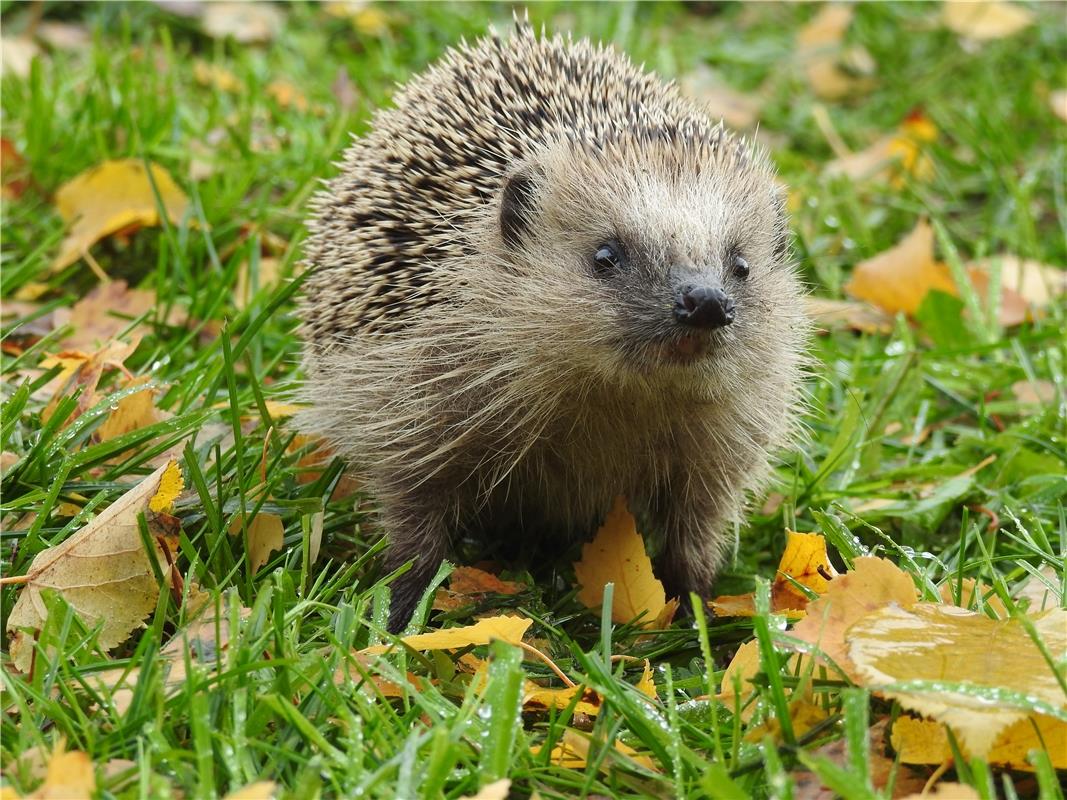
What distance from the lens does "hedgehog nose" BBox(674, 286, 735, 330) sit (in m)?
3.62

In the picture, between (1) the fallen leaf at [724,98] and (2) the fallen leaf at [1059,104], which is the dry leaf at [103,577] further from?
(2) the fallen leaf at [1059,104]

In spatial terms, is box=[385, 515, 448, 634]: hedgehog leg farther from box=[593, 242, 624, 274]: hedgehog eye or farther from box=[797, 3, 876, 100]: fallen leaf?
box=[797, 3, 876, 100]: fallen leaf

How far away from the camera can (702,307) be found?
3615 mm

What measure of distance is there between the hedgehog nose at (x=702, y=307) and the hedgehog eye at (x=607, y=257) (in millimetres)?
303

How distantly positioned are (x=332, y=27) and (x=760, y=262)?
547cm

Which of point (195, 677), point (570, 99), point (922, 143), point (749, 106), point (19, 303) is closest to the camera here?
point (195, 677)

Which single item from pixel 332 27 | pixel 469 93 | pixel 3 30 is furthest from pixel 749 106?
pixel 3 30

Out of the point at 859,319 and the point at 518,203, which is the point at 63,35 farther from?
the point at 859,319

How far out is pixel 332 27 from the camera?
28.7ft

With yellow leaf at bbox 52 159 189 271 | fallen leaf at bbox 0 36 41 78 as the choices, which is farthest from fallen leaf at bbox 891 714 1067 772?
fallen leaf at bbox 0 36 41 78

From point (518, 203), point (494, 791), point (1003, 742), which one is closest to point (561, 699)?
point (494, 791)

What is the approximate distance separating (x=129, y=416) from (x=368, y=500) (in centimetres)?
88

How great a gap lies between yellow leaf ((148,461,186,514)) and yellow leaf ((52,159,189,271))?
89.8 inches

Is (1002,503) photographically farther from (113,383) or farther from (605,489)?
(113,383)
